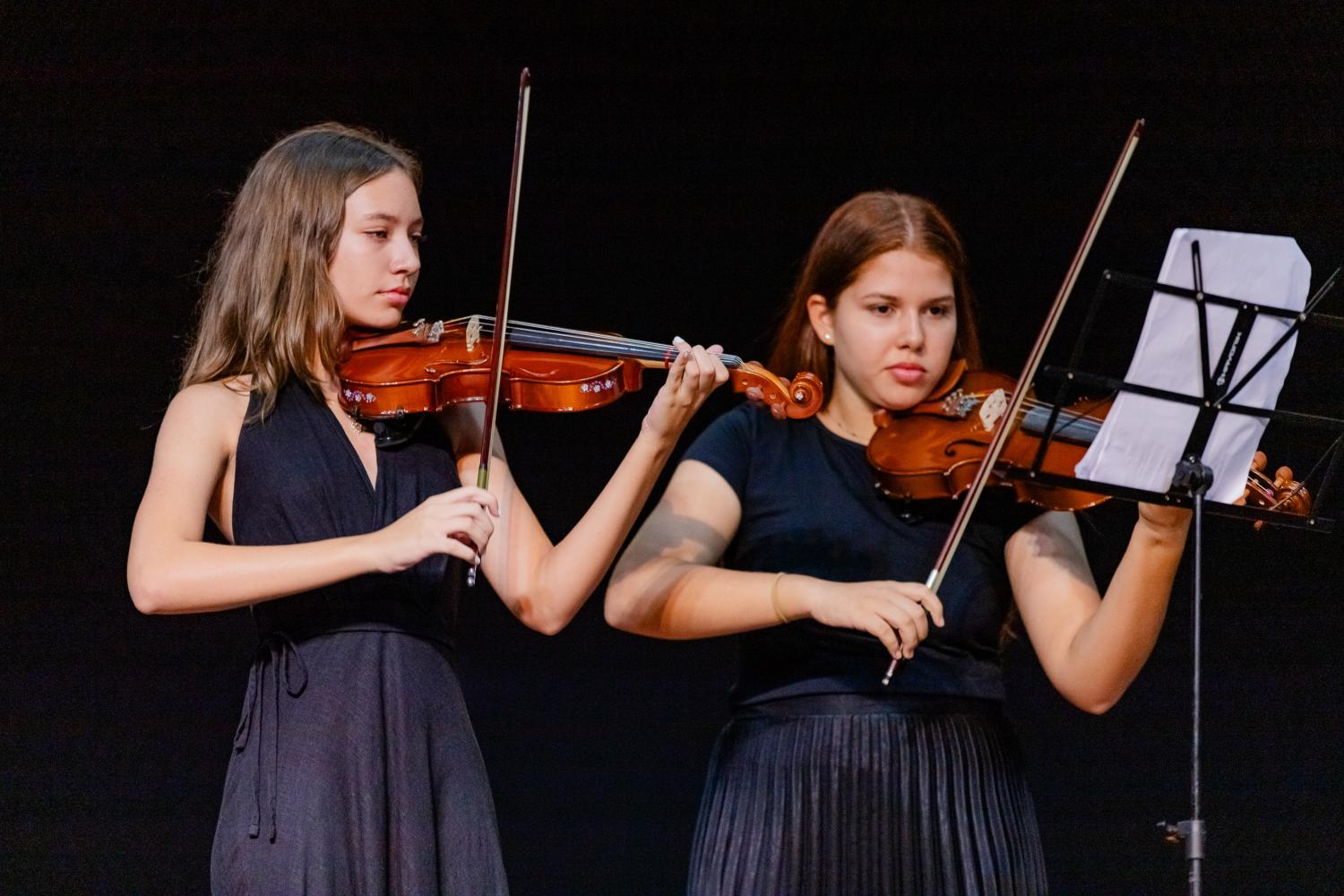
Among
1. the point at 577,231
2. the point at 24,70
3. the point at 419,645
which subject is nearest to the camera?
the point at 419,645

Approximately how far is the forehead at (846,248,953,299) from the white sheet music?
39 cm

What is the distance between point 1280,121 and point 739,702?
1636 mm

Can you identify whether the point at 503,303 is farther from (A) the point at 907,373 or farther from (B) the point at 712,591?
(A) the point at 907,373

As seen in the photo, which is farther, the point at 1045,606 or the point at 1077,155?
the point at 1077,155

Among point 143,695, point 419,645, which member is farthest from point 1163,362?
point 143,695

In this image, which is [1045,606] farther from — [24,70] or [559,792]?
[24,70]

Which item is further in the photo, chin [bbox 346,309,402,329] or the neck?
the neck

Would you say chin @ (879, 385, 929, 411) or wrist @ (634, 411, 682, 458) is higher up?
chin @ (879, 385, 929, 411)

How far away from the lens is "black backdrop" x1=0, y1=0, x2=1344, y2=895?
2.59m

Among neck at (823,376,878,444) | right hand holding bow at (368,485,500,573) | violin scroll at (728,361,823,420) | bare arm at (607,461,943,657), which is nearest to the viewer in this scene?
right hand holding bow at (368,485,500,573)

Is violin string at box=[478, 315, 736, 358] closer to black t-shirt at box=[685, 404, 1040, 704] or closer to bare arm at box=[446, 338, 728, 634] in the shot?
bare arm at box=[446, 338, 728, 634]

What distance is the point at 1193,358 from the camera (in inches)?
55.4

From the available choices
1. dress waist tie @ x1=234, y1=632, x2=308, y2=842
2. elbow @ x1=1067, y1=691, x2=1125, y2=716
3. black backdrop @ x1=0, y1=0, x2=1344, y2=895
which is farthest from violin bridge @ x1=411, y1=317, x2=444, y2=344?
black backdrop @ x1=0, y1=0, x2=1344, y2=895

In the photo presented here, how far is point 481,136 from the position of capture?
2664 millimetres
